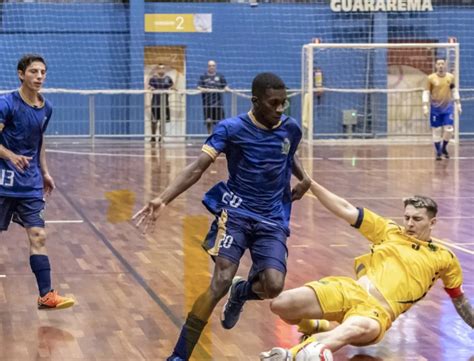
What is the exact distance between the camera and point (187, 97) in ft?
93.9

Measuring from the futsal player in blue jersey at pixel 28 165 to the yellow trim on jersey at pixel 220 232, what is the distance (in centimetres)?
184

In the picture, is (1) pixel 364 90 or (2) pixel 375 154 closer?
(2) pixel 375 154

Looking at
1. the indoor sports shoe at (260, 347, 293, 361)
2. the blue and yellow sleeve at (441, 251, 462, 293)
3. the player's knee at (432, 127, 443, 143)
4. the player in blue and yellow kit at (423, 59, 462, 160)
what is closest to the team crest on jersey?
the blue and yellow sleeve at (441, 251, 462, 293)

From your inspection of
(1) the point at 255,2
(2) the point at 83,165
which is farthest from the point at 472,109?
(2) the point at 83,165

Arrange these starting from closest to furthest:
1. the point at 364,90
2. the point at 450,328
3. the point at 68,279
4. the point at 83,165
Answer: the point at 450,328
the point at 68,279
the point at 83,165
the point at 364,90

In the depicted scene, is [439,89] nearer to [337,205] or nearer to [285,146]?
[337,205]

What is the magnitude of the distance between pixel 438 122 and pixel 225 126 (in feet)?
55.1

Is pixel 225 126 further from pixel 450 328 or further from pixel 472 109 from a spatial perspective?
→ pixel 472 109

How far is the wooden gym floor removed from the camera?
7117mm

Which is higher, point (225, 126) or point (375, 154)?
point (225, 126)

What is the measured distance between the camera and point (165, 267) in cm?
1009

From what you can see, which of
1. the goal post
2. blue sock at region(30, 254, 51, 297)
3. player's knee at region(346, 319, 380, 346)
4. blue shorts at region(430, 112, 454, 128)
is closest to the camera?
player's knee at region(346, 319, 380, 346)

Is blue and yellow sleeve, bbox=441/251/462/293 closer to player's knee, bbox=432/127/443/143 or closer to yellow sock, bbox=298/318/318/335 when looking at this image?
yellow sock, bbox=298/318/318/335

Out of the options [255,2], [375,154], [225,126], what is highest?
[255,2]
